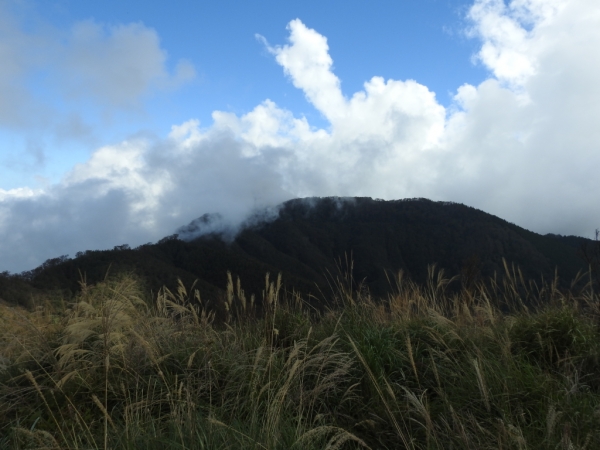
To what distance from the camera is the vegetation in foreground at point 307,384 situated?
92.9 inches

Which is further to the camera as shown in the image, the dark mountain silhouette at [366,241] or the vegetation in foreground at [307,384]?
the dark mountain silhouette at [366,241]

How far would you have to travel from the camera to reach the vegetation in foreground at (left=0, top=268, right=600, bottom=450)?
2359mm

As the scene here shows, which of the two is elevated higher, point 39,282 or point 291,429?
point 39,282

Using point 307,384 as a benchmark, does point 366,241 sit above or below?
above

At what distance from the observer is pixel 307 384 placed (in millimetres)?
3297

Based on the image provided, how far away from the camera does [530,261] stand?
84.9 meters

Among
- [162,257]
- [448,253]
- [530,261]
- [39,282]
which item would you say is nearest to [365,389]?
[39,282]

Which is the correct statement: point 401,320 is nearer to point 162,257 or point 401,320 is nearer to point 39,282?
point 39,282

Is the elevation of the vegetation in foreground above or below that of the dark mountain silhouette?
below

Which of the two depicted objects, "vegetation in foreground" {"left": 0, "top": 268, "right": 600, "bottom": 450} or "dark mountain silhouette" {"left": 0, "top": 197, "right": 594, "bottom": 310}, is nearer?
"vegetation in foreground" {"left": 0, "top": 268, "right": 600, "bottom": 450}

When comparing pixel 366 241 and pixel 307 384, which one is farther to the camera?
pixel 366 241

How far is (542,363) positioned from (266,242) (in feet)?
391

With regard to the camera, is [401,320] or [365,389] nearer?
[365,389]

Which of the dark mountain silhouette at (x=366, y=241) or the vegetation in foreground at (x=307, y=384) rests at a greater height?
the dark mountain silhouette at (x=366, y=241)
